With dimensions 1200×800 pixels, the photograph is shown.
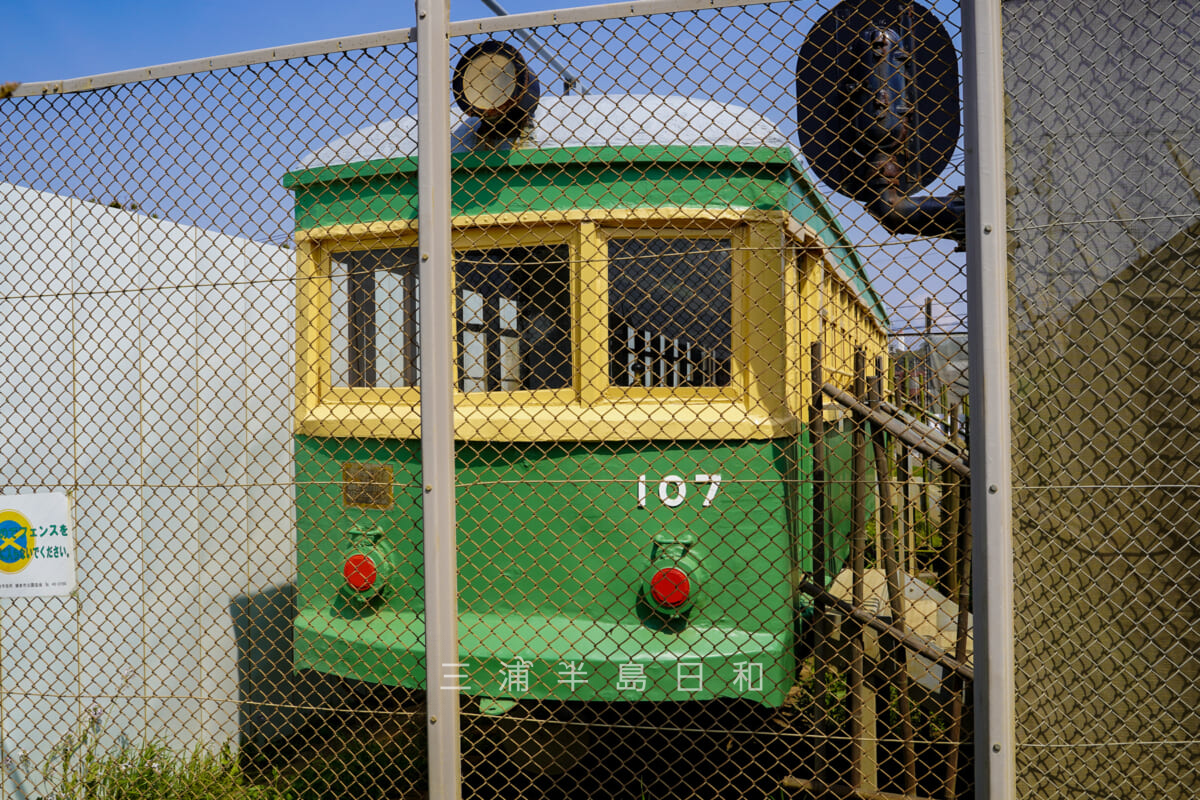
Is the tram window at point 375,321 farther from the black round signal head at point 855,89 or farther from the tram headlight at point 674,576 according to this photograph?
the black round signal head at point 855,89

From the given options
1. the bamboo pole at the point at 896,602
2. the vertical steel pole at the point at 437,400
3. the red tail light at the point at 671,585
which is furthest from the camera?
the red tail light at the point at 671,585

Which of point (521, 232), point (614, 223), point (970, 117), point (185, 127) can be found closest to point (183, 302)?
point (185, 127)

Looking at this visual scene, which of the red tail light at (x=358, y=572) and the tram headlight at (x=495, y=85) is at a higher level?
the tram headlight at (x=495, y=85)

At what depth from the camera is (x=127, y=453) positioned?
12.9 feet

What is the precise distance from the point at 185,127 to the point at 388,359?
1220mm

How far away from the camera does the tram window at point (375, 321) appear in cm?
375

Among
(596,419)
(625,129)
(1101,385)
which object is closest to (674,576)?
(596,419)

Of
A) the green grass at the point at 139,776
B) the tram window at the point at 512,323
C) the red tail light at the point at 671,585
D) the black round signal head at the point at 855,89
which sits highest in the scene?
the black round signal head at the point at 855,89

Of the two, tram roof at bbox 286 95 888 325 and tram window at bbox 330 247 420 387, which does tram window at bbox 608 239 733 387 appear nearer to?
tram roof at bbox 286 95 888 325

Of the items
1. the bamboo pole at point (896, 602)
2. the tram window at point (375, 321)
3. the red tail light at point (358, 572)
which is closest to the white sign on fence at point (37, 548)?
the red tail light at point (358, 572)

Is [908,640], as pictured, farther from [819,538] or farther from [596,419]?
[596,419]

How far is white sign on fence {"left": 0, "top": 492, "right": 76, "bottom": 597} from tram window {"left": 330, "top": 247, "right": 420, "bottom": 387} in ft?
3.93

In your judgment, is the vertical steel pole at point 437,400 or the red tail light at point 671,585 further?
the red tail light at point 671,585

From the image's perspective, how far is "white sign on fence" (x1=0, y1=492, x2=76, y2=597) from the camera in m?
2.93
